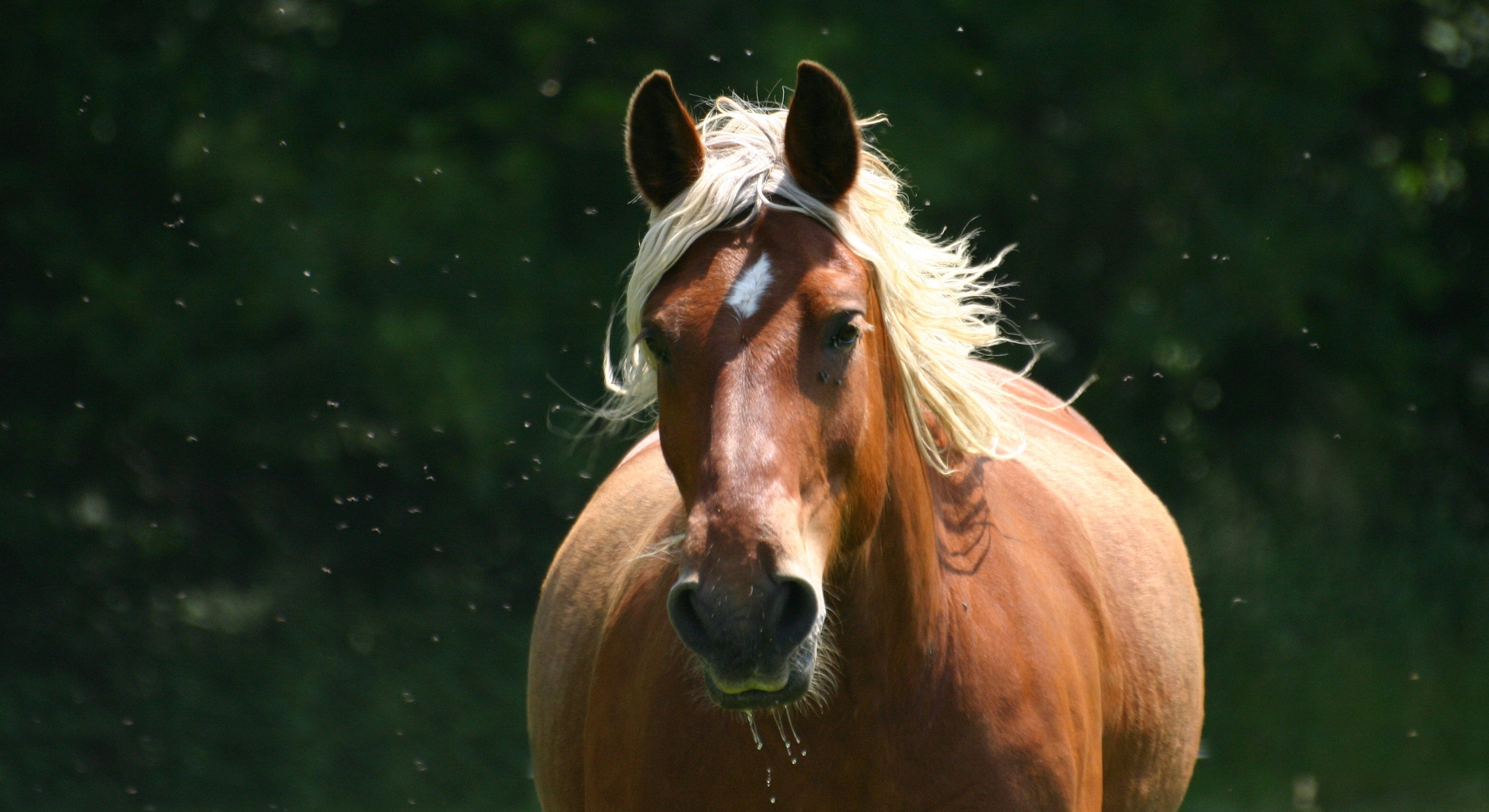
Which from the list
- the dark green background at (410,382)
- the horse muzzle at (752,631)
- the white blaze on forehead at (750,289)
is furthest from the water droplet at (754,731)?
the dark green background at (410,382)

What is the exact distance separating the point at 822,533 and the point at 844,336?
1.06 ft

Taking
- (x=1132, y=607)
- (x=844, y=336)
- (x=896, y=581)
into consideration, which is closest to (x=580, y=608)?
(x=896, y=581)

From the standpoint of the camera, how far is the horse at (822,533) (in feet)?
7.01

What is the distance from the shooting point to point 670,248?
242 centimetres

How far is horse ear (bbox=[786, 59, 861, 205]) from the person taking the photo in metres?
2.47

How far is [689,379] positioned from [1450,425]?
8823mm

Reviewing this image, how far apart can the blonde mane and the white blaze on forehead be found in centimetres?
14

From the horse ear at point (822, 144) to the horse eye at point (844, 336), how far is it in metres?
0.30

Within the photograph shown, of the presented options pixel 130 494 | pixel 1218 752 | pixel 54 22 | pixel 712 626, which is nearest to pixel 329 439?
pixel 130 494

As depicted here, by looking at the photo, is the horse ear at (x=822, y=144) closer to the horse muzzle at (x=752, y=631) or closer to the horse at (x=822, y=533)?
the horse at (x=822, y=533)

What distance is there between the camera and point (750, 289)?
229cm

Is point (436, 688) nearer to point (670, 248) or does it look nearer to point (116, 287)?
point (116, 287)

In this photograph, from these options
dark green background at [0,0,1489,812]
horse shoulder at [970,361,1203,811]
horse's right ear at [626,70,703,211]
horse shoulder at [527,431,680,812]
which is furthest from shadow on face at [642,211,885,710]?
dark green background at [0,0,1489,812]

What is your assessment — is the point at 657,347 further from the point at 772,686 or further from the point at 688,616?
the point at 772,686
